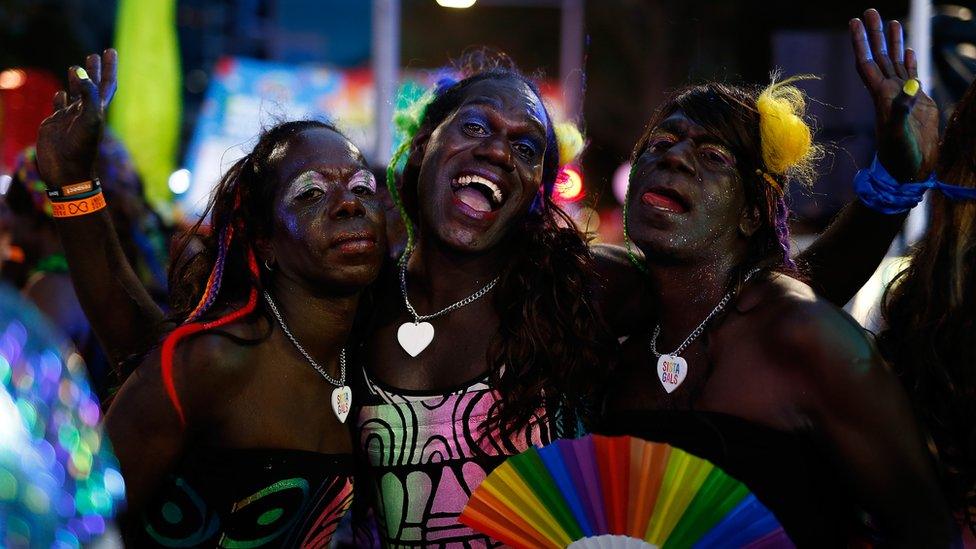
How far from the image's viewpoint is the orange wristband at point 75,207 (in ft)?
9.50

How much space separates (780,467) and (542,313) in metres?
0.80

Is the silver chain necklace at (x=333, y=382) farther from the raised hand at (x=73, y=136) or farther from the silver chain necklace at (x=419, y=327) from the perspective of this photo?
the raised hand at (x=73, y=136)

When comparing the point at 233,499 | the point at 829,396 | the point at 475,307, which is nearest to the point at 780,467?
the point at 829,396

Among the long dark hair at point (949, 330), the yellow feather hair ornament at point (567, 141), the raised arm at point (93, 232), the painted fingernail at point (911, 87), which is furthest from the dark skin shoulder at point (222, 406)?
the painted fingernail at point (911, 87)

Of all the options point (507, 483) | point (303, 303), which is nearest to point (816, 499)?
point (507, 483)

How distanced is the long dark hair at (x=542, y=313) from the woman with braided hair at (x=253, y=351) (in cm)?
39

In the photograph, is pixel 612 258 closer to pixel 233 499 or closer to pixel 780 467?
pixel 780 467

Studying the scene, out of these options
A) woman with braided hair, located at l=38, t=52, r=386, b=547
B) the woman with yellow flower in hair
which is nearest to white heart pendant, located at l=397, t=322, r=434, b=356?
woman with braided hair, located at l=38, t=52, r=386, b=547

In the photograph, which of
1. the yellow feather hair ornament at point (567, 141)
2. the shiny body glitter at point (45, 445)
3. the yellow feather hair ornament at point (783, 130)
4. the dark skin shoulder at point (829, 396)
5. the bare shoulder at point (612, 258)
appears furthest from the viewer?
the yellow feather hair ornament at point (567, 141)

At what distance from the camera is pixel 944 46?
582cm

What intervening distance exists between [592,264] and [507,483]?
2.88 feet

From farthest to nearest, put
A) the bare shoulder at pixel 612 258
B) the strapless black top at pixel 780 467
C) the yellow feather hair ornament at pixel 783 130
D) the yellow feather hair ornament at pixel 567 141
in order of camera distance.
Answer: the yellow feather hair ornament at pixel 567 141
the bare shoulder at pixel 612 258
the yellow feather hair ornament at pixel 783 130
the strapless black top at pixel 780 467

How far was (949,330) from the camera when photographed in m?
2.34

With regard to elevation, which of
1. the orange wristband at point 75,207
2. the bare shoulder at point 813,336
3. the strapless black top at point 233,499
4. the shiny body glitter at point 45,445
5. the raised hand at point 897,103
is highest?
the raised hand at point 897,103
